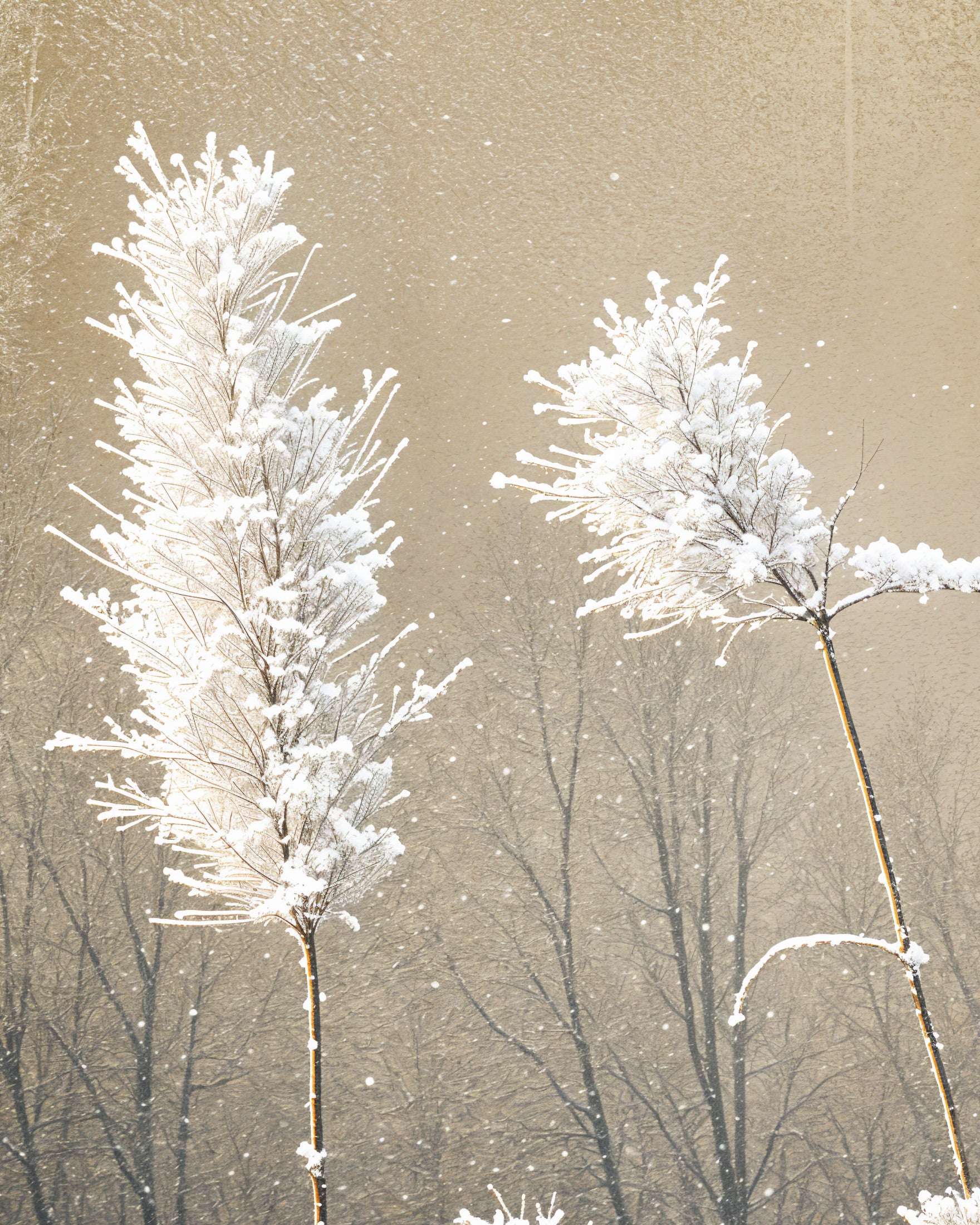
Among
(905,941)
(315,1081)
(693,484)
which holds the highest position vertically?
(693,484)

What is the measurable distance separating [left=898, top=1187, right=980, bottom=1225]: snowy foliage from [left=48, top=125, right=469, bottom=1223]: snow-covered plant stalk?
4.70 ft

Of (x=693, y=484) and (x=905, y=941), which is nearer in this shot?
(x=905, y=941)

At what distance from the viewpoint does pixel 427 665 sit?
6348 mm

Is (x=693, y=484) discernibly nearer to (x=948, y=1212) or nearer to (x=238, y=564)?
(x=238, y=564)

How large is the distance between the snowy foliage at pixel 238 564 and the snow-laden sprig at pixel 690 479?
0.53 metres

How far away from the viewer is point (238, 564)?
8.30 ft

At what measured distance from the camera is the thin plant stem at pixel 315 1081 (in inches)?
101

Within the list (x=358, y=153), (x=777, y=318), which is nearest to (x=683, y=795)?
(x=777, y=318)


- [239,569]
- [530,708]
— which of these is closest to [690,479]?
[239,569]

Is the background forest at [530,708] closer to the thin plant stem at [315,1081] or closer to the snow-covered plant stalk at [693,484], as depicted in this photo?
the thin plant stem at [315,1081]

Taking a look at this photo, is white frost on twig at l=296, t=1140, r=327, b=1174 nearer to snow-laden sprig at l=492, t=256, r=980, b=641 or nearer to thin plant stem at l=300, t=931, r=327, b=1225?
thin plant stem at l=300, t=931, r=327, b=1225

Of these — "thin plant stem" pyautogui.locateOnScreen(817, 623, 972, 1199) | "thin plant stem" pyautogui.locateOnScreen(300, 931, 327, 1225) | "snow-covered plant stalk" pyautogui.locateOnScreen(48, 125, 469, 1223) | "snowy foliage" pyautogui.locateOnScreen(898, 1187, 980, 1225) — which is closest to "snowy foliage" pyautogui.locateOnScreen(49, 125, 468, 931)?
"snow-covered plant stalk" pyautogui.locateOnScreen(48, 125, 469, 1223)

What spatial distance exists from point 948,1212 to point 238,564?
2157 mm

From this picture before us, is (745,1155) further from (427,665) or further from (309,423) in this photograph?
(309,423)
